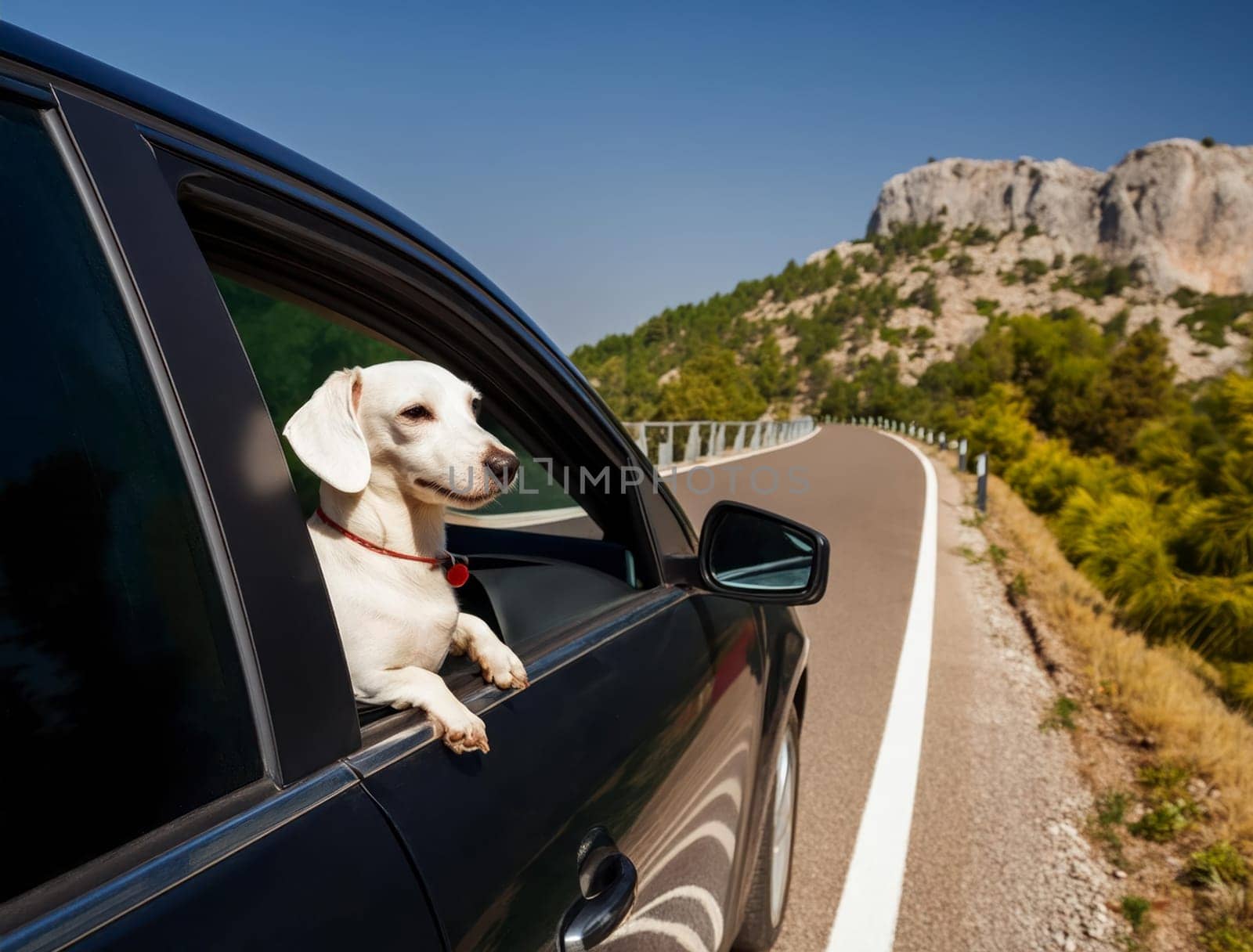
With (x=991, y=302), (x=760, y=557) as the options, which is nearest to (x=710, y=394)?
(x=760, y=557)

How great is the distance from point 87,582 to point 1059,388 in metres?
53.7

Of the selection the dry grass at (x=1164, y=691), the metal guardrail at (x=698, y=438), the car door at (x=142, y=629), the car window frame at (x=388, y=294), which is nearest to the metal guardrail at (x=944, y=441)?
the metal guardrail at (x=698, y=438)

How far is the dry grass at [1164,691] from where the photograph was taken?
4246mm

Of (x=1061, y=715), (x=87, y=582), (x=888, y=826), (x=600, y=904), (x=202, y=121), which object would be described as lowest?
(x=1061, y=715)

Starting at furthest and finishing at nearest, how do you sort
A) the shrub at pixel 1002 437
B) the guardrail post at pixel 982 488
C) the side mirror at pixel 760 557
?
1. the shrub at pixel 1002 437
2. the guardrail post at pixel 982 488
3. the side mirror at pixel 760 557

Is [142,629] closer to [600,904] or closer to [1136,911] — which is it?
[600,904]

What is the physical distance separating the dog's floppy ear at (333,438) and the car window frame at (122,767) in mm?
410

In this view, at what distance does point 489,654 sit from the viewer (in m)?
1.59

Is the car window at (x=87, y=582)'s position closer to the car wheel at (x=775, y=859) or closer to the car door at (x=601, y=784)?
the car door at (x=601, y=784)

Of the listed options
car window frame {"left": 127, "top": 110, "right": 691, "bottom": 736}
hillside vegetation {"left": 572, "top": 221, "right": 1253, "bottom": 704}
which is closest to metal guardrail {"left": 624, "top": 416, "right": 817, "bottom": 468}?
hillside vegetation {"left": 572, "top": 221, "right": 1253, "bottom": 704}

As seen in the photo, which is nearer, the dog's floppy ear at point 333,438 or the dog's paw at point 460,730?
the dog's paw at point 460,730

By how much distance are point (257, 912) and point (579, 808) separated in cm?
63

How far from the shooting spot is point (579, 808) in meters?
1.45

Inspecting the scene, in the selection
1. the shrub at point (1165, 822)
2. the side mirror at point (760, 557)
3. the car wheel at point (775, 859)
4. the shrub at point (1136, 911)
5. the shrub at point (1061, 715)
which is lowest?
the shrub at point (1061, 715)
